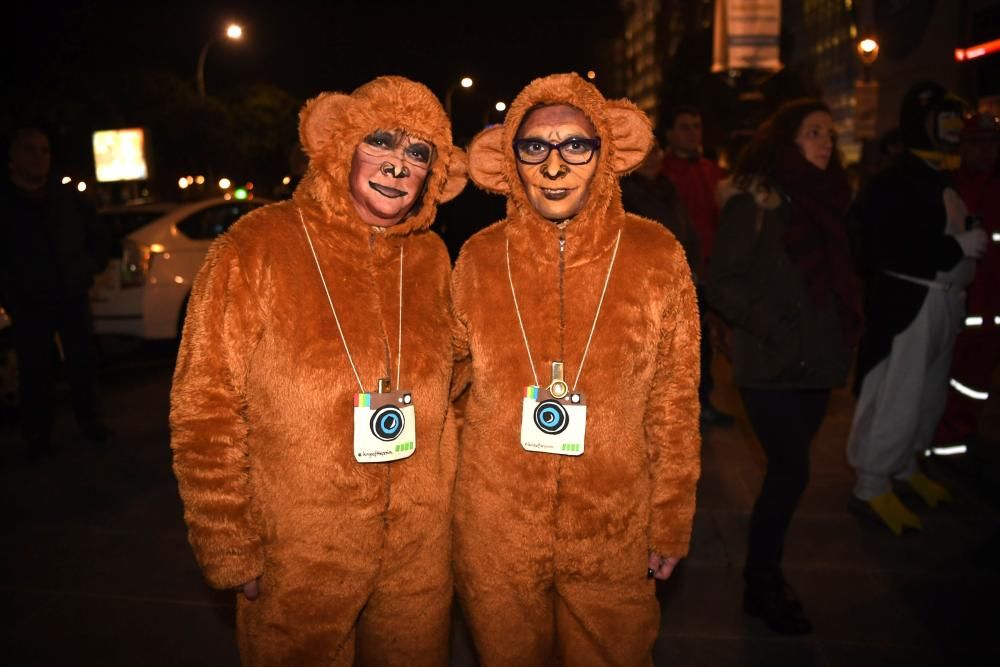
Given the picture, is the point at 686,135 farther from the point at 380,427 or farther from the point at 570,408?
the point at 380,427

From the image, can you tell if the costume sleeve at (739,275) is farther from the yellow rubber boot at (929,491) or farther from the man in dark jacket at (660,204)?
the yellow rubber boot at (929,491)

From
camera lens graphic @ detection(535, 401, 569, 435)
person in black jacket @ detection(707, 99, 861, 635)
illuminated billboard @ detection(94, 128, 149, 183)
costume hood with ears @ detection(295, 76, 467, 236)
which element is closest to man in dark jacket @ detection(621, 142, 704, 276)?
person in black jacket @ detection(707, 99, 861, 635)

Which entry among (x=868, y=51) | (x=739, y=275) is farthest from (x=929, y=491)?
(x=868, y=51)

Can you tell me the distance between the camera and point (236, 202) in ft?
29.8

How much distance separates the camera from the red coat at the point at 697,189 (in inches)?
235

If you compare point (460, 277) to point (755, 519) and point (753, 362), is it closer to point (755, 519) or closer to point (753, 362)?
point (753, 362)

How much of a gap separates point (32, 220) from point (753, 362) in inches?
188

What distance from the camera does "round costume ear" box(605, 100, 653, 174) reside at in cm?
237

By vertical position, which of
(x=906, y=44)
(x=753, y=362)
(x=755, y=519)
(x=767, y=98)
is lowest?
(x=755, y=519)

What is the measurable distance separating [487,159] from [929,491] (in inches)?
142

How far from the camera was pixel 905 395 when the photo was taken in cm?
412

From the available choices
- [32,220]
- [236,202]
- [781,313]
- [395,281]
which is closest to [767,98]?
[236,202]

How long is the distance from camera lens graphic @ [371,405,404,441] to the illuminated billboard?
2218 cm

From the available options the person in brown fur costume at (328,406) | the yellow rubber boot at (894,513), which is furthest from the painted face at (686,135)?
the person in brown fur costume at (328,406)
